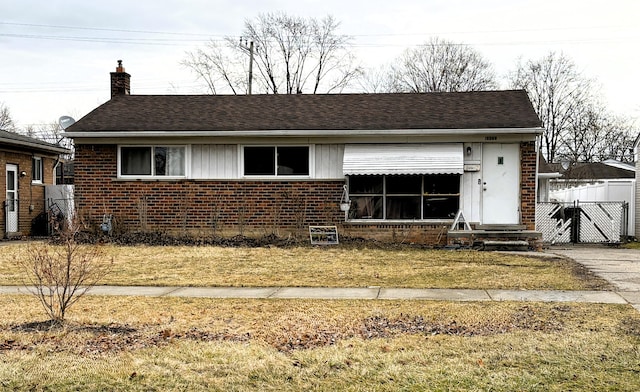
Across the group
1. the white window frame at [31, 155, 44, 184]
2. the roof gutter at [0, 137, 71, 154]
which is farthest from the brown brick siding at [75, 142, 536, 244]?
the white window frame at [31, 155, 44, 184]

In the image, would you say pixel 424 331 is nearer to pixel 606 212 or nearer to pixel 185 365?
pixel 185 365

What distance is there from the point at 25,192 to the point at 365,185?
12.0 metres

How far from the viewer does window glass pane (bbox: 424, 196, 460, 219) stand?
16.9 metres

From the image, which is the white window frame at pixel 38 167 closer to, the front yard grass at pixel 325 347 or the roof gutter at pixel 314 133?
the roof gutter at pixel 314 133

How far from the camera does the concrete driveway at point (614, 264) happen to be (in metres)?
9.46

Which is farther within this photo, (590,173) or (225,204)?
(590,173)

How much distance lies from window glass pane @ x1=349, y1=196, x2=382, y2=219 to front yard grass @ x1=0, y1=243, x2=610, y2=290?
1.80 m

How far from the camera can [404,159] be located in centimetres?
1634

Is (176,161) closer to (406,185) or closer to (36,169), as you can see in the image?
(406,185)

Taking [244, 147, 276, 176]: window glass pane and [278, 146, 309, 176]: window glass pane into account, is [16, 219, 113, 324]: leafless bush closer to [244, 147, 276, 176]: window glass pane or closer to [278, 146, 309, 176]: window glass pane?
[244, 147, 276, 176]: window glass pane

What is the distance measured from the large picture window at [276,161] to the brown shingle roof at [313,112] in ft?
2.03

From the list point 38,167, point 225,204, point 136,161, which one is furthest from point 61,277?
point 38,167

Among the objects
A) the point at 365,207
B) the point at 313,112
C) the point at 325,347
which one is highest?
the point at 313,112

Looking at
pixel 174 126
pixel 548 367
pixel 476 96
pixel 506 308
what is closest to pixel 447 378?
pixel 548 367
